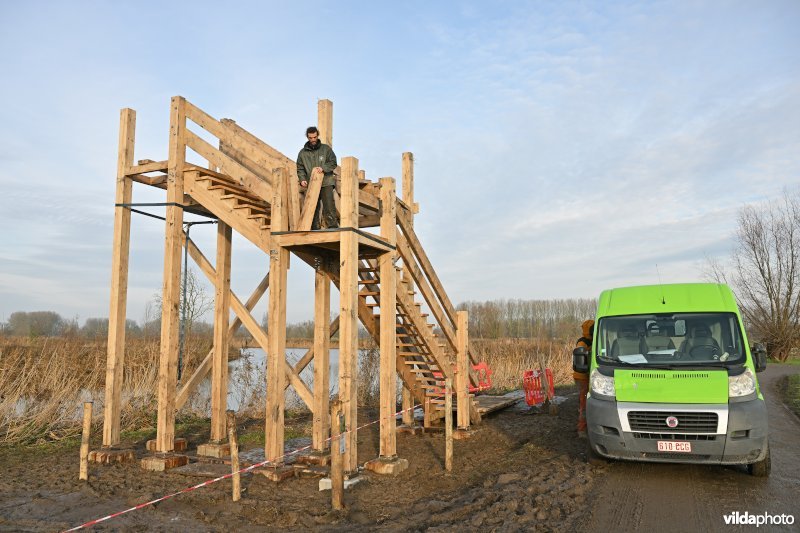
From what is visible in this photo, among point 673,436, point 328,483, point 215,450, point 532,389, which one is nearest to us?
point 673,436

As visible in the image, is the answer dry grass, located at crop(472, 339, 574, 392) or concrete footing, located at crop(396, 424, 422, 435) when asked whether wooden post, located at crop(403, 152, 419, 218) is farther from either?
dry grass, located at crop(472, 339, 574, 392)

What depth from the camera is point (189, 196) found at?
9.98m

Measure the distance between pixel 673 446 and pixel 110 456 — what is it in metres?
7.95

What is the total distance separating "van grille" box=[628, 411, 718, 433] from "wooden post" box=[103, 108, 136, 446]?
7500 mm

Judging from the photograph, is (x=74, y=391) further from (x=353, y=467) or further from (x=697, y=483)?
(x=697, y=483)

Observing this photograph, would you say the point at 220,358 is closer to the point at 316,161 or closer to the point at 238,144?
the point at 238,144

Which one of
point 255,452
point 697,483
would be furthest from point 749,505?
point 255,452

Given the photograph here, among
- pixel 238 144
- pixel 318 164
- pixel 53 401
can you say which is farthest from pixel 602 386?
pixel 53 401

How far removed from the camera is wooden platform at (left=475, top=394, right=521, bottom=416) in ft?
42.7

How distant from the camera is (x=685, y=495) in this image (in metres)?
6.60

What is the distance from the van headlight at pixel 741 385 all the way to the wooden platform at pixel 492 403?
634 cm

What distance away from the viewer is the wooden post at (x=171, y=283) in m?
8.75

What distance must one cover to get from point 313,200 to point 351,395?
278cm

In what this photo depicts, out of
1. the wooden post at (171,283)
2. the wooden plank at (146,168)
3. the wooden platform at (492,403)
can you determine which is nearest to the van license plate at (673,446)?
the wooden platform at (492,403)
